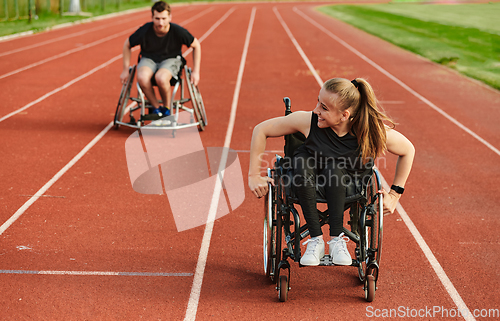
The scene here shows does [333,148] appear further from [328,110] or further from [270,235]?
[270,235]

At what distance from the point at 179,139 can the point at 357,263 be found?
4.02 meters

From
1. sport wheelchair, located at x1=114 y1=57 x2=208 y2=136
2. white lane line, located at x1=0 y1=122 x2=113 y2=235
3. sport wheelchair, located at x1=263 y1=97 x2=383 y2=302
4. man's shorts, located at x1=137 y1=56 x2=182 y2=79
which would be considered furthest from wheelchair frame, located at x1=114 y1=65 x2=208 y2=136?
sport wheelchair, located at x1=263 y1=97 x2=383 y2=302

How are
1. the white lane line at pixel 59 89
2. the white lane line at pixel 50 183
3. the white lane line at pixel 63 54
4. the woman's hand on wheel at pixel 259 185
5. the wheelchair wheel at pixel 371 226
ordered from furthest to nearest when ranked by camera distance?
the white lane line at pixel 63 54
the white lane line at pixel 59 89
the white lane line at pixel 50 183
the woman's hand on wheel at pixel 259 185
the wheelchair wheel at pixel 371 226

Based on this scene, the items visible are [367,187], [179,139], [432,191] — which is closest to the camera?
[367,187]

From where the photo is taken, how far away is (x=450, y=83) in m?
11.1

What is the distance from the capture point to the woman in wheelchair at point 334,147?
2.94m

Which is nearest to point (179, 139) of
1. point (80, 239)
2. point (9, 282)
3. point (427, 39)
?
point (80, 239)

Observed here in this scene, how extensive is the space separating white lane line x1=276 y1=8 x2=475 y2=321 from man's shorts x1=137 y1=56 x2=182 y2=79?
10.4 ft

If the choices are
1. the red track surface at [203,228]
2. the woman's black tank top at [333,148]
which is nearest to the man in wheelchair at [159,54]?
the red track surface at [203,228]

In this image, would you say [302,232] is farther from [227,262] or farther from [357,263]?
[227,262]

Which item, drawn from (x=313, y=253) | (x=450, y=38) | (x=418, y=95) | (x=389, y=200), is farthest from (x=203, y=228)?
(x=450, y=38)

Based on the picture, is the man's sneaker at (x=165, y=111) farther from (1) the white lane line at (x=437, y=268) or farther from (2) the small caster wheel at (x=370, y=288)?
(2) the small caster wheel at (x=370, y=288)

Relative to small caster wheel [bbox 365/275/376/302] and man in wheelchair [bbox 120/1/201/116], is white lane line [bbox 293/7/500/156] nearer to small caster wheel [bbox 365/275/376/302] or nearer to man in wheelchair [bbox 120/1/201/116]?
man in wheelchair [bbox 120/1/201/116]

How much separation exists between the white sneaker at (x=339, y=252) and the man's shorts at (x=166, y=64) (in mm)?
4053
